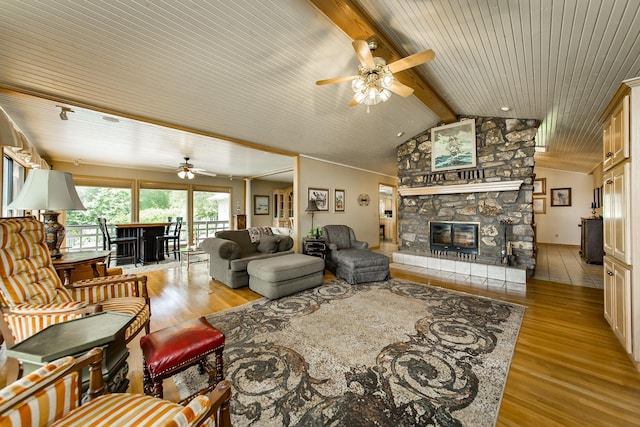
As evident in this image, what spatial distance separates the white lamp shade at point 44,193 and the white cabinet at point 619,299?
504 centimetres

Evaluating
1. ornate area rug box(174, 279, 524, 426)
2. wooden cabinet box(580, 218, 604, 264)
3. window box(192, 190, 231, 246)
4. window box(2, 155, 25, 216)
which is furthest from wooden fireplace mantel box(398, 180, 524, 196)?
window box(2, 155, 25, 216)

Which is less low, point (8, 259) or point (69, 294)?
point (8, 259)

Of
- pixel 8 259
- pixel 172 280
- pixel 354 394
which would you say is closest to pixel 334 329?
pixel 354 394

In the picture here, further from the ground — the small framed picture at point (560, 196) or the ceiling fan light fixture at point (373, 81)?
the ceiling fan light fixture at point (373, 81)

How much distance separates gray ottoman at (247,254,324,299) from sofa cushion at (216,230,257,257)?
84 cm

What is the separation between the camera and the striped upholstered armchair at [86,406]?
2.46ft

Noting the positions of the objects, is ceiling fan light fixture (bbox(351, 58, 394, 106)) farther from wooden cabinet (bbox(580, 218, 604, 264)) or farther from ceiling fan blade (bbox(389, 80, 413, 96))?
wooden cabinet (bbox(580, 218, 604, 264))

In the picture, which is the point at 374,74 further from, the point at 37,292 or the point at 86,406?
the point at 37,292

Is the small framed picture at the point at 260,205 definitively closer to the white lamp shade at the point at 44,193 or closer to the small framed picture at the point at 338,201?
the small framed picture at the point at 338,201

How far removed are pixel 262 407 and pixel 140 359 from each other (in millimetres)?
1353

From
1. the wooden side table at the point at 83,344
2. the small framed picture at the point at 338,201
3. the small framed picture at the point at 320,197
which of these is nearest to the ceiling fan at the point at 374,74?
the wooden side table at the point at 83,344

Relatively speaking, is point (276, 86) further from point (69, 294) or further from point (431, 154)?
point (431, 154)

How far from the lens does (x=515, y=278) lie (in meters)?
4.10

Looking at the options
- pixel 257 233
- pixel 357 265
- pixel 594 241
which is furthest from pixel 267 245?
pixel 594 241
